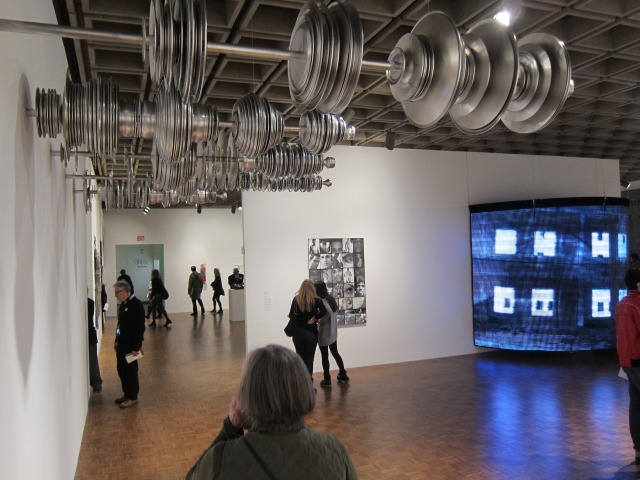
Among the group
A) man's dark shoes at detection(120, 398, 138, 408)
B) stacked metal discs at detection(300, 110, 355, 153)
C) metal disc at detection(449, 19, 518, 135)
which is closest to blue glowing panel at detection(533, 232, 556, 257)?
stacked metal discs at detection(300, 110, 355, 153)

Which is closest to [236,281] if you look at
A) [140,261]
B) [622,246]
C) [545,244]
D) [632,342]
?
[140,261]

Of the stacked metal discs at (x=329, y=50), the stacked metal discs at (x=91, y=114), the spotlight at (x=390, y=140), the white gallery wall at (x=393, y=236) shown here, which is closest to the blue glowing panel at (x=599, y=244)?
the white gallery wall at (x=393, y=236)

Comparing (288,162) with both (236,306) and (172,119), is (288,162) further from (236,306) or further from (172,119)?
(236,306)

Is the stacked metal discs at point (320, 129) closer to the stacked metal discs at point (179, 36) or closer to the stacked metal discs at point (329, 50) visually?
the stacked metal discs at point (329, 50)

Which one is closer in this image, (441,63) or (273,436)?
(273,436)

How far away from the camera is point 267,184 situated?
21.8 ft

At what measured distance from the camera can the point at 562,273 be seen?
29.8ft

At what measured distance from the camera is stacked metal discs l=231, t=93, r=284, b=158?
10.7 feet

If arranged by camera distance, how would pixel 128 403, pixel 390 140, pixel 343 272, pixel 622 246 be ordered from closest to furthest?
pixel 128 403 < pixel 390 140 < pixel 343 272 < pixel 622 246

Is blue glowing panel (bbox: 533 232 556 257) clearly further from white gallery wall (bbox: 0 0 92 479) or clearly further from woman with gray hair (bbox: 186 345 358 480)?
woman with gray hair (bbox: 186 345 358 480)

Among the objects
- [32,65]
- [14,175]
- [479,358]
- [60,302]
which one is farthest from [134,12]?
[479,358]

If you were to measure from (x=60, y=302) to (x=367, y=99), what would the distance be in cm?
485

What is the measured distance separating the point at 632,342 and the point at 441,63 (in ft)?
12.2

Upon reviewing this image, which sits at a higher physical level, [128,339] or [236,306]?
[128,339]
